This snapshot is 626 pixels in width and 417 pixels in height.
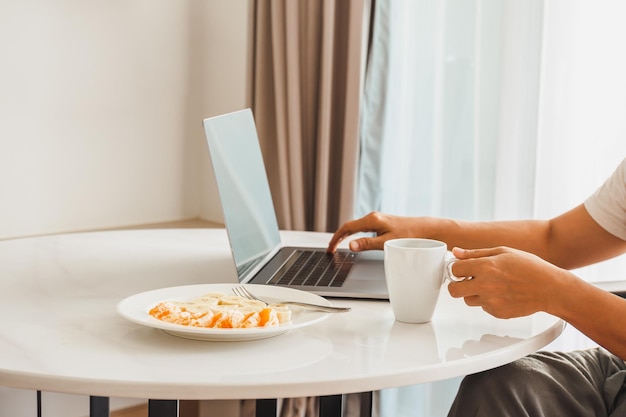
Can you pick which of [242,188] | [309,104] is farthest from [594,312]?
[309,104]

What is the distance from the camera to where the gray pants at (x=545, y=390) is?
41.3 inches

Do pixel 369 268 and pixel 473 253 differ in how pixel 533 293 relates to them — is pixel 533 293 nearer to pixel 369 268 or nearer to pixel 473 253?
pixel 473 253

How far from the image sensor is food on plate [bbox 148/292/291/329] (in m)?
0.91

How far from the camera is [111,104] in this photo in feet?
8.87

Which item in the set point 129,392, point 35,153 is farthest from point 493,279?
point 35,153

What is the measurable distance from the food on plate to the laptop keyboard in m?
0.21

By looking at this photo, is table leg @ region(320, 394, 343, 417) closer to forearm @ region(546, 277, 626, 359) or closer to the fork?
the fork

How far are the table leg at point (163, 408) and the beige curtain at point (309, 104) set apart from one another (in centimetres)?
150

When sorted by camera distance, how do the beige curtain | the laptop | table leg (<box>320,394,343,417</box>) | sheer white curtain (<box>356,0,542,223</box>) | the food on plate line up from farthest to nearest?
the beige curtain, sheer white curtain (<box>356,0,542,223</box>), table leg (<box>320,394,343,417</box>), the laptop, the food on plate

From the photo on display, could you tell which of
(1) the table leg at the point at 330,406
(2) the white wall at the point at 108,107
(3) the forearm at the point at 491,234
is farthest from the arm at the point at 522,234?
(2) the white wall at the point at 108,107

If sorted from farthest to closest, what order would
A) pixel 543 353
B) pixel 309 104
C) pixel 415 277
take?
pixel 309 104
pixel 543 353
pixel 415 277

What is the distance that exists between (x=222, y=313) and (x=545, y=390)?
1.55 ft

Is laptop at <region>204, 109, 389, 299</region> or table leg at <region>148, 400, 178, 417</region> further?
laptop at <region>204, 109, 389, 299</region>

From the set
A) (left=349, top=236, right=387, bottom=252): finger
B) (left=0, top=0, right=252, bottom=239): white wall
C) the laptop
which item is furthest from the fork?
(left=0, top=0, right=252, bottom=239): white wall
